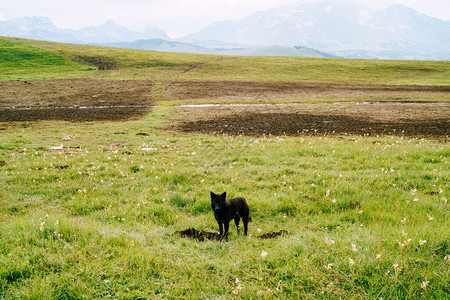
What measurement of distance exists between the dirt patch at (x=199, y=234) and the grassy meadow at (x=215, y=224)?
279 millimetres

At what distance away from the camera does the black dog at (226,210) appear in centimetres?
590

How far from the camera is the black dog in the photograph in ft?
19.4

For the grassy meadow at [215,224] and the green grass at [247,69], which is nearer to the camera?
the grassy meadow at [215,224]

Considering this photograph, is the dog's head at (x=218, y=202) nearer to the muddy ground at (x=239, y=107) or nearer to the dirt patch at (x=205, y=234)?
the dirt patch at (x=205, y=234)

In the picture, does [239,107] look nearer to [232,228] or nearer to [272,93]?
[272,93]

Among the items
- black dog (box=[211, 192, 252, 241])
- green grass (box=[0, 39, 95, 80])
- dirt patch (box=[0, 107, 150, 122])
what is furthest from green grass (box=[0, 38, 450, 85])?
black dog (box=[211, 192, 252, 241])

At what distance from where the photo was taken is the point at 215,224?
729 cm

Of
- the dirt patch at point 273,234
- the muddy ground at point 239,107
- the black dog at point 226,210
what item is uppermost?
the muddy ground at point 239,107

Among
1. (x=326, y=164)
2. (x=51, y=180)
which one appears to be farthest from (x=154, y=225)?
(x=326, y=164)

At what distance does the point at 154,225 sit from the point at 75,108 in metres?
34.2

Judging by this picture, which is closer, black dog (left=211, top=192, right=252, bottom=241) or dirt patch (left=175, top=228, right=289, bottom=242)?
black dog (left=211, top=192, right=252, bottom=241)

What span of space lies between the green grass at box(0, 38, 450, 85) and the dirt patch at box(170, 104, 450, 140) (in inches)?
1466

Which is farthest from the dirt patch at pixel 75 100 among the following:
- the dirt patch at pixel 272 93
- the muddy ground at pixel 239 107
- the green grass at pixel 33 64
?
the green grass at pixel 33 64

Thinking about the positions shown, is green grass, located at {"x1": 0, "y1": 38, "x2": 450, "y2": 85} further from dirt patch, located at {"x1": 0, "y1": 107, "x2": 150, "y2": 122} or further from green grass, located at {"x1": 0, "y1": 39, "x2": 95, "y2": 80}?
dirt patch, located at {"x1": 0, "y1": 107, "x2": 150, "y2": 122}
